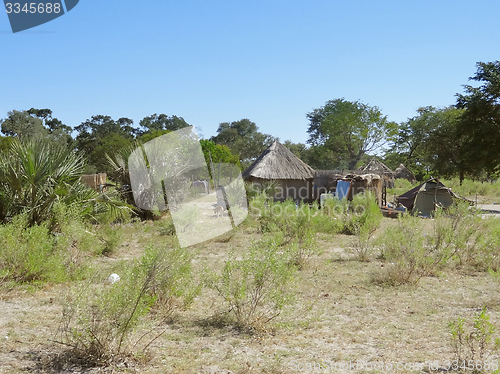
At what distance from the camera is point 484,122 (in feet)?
68.4

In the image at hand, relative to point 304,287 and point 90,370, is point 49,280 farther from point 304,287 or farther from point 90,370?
point 304,287

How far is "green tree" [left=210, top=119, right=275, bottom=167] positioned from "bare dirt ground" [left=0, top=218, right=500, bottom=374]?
39.2 metres

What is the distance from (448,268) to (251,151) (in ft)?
139

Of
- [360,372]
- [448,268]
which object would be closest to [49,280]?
[360,372]

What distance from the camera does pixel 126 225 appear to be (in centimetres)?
1029

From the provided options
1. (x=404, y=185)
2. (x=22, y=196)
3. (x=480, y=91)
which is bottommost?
(x=404, y=185)

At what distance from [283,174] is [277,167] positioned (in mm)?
499

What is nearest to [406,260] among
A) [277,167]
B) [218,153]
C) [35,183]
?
[35,183]

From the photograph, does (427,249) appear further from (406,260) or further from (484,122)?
(484,122)

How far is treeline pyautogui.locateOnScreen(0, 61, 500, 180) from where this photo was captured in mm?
21219

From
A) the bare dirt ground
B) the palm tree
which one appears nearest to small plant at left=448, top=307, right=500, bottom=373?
the bare dirt ground

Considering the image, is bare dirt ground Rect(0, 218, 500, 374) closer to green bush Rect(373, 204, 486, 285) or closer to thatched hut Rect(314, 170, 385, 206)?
green bush Rect(373, 204, 486, 285)

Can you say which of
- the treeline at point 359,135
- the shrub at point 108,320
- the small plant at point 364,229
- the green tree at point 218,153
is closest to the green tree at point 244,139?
the treeline at point 359,135

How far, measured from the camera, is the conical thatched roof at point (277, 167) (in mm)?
19230
